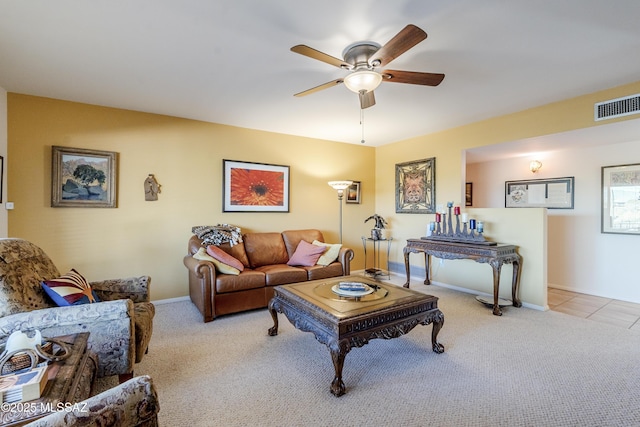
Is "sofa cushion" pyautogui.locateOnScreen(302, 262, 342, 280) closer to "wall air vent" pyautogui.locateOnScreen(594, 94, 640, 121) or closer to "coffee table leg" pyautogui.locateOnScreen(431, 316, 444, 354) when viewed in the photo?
"coffee table leg" pyautogui.locateOnScreen(431, 316, 444, 354)

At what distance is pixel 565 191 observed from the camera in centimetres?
446

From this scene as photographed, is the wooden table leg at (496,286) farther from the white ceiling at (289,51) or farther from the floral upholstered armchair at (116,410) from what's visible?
the floral upholstered armchair at (116,410)

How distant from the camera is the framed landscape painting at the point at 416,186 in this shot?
15.7 feet

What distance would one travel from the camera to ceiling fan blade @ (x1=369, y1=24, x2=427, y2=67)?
1676 millimetres

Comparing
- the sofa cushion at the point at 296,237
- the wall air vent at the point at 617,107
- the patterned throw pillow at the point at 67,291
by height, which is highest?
the wall air vent at the point at 617,107

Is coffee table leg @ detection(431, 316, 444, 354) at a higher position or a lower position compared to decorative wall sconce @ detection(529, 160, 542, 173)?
lower

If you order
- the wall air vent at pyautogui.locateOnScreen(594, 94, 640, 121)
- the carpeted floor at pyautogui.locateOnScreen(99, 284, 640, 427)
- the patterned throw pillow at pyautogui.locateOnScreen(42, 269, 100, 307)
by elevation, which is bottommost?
the carpeted floor at pyautogui.locateOnScreen(99, 284, 640, 427)

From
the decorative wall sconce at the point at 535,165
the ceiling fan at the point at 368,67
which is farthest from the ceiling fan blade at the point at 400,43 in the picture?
the decorative wall sconce at the point at 535,165

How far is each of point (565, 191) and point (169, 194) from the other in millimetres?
5791

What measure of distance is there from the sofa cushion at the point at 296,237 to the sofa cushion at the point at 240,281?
94cm

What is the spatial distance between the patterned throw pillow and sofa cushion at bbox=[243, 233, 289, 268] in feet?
6.92

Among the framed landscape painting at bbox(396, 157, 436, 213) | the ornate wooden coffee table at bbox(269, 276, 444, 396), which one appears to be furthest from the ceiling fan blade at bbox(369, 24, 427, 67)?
the framed landscape painting at bbox(396, 157, 436, 213)

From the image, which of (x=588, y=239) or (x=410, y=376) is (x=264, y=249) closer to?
(x=410, y=376)

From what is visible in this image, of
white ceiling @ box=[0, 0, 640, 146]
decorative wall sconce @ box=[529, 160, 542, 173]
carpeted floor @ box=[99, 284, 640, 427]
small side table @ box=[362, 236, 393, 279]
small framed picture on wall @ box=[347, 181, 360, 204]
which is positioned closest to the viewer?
carpeted floor @ box=[99, 284, 640, 427]
